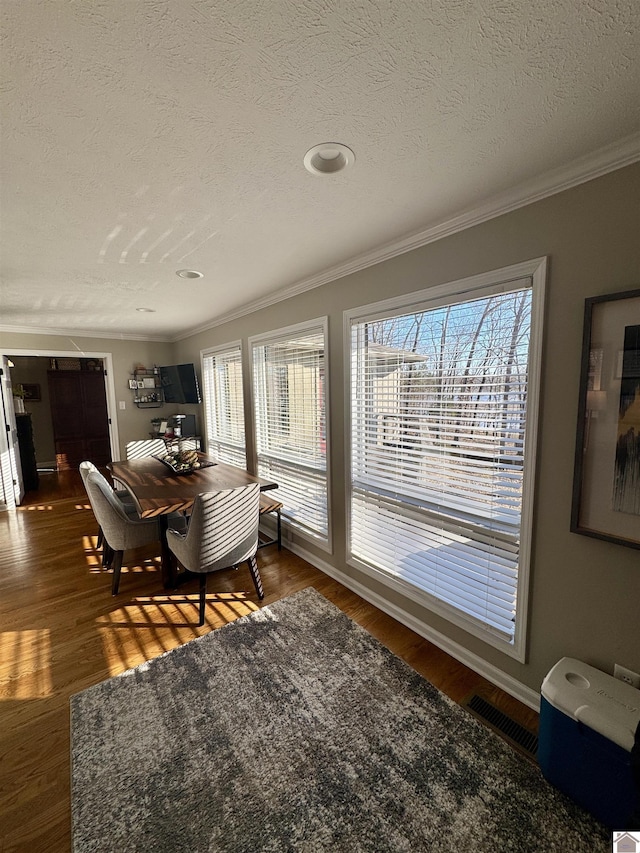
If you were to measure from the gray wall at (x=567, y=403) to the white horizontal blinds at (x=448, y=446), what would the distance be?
0.41 ft

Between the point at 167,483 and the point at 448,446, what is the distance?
2.39 m

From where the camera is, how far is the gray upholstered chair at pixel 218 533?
2.25 metres

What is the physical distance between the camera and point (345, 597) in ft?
8.76

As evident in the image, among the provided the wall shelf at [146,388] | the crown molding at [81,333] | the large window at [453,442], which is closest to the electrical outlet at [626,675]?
the large window at [453,442]

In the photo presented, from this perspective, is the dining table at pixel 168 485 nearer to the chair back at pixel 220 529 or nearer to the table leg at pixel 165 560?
the table leg at pixel 165 560

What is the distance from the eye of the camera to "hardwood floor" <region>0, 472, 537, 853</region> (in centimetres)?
141

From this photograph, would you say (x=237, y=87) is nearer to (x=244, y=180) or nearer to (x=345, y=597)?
(x=244, y=180)

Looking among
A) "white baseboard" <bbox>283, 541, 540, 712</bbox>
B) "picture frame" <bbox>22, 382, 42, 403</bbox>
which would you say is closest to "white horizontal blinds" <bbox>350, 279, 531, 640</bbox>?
"white baseboard" <bbox>283, 541, 540, 712</bbox>

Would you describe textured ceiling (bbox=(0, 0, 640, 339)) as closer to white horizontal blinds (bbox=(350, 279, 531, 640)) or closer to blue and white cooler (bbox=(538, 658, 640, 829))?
white horizontal blinds (bbox=(350, 279, 531, 640))

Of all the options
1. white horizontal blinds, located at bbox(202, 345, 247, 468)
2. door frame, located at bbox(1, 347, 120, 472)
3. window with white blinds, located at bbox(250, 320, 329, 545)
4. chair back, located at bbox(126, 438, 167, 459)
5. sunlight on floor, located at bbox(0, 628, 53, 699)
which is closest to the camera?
sunlight on floor, located at bbox(0, 628, 53, 699)

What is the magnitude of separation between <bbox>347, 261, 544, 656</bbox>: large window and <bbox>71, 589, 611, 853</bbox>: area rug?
1.80 feet

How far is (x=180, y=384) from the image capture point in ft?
17.0

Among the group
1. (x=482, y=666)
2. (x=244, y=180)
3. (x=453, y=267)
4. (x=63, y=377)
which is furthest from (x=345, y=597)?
(x=63, y=377)

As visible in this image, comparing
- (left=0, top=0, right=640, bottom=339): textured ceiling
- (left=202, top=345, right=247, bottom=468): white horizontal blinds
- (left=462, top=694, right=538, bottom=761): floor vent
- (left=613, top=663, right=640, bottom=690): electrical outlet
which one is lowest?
(left=462, top=694, right=538, bottom=761): floor vent
